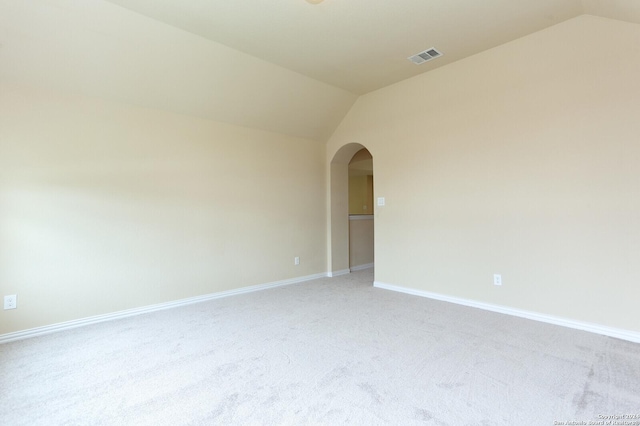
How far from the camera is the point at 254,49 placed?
310cm

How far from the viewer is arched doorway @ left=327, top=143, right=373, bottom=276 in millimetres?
5047

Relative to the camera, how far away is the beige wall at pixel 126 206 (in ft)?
8.66

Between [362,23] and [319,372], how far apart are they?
282 centimetres

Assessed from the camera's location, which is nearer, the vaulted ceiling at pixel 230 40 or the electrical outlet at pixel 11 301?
the vaulted ceiling at pixel 230 40

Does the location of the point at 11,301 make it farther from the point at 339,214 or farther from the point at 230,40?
the point at 339,214

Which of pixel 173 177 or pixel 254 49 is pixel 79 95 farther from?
pixel 254 49

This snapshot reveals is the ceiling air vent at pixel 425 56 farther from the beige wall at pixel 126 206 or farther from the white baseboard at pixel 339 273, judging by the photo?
the white baseboard at pixel 339 273

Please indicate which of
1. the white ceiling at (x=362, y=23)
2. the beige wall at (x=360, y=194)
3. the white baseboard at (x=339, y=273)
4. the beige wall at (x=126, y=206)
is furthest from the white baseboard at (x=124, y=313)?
the beige wall at (x=360, y=194)

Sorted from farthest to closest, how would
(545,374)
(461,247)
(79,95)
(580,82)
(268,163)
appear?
(268,163), (461,247), (79,95), (580,82), (545,374)

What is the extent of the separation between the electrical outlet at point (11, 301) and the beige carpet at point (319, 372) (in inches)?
12.0

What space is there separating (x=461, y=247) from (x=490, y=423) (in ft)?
7.36

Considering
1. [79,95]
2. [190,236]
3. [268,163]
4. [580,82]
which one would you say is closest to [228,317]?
[190,236]

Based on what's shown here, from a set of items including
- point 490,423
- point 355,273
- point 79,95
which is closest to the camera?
point 490,423

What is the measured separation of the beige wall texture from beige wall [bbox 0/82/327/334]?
6.10 feet
